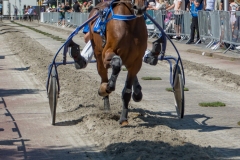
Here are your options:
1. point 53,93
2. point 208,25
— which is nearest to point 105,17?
point 53,93

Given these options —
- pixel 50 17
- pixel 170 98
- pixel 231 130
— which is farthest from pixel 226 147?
pixel 50 17

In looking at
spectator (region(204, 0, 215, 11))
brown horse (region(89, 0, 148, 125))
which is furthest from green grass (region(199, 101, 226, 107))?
spectator (region(204, 0, 215, 11))

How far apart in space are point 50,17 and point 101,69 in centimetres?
5435

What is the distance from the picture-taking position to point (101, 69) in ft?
31.9

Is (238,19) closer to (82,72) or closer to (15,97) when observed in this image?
(82,72)

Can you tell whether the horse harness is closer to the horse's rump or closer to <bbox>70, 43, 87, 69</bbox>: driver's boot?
the horse's rump

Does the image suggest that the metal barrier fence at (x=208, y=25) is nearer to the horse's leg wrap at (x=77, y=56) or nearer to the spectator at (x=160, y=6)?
the spectator at (x=160, y=6)

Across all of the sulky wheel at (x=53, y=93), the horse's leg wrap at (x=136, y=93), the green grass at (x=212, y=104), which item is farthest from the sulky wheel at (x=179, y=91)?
the sulky wheel at (x=53, y=93)

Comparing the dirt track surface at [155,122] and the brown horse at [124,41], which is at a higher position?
the brown horse at [124,41]

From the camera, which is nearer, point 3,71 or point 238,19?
point 3,71

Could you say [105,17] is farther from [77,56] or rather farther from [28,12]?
[28,12]

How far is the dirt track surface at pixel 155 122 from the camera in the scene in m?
7.39

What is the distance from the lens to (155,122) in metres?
9.26

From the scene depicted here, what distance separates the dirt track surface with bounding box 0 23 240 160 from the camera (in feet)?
24.3
